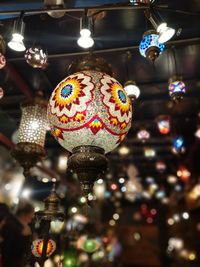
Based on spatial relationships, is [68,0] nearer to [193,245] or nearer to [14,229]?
[14,229]

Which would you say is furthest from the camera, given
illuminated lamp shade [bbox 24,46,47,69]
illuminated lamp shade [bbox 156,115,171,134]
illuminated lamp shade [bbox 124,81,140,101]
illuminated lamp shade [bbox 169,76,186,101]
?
illuminated lamp shade [bbox 156,115,171,134]

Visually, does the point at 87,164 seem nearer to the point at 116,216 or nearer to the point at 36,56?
the point at 36,56

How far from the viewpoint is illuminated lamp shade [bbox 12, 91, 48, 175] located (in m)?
3.69

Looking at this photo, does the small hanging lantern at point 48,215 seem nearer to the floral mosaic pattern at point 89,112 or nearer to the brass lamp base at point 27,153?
the brass lamp base at point 27,153

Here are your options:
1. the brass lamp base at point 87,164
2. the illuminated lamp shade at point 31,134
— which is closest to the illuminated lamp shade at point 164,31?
the brass lamp base at point 87,164

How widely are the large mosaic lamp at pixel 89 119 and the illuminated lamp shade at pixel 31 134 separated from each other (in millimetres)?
1447

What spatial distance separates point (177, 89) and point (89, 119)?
9.66 ft

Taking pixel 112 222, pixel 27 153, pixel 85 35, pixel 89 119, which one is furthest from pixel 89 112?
pixel 112 222

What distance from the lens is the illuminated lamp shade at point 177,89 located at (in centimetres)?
461

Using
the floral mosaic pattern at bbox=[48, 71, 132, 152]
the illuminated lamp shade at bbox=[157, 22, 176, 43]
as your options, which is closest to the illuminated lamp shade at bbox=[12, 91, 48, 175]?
the floral mosaic pattern at bbox=[48, 71, 132, 152]

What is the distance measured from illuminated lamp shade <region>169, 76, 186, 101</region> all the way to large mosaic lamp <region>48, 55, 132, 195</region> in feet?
8.04

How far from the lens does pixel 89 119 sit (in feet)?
7.17

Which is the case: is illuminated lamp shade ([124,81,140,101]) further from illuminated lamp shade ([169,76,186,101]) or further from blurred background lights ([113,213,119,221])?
blurred background lights ([113,213,119,221])

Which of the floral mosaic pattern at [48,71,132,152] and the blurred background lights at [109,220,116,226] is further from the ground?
the blurred background lights at [109,220,116,226]
